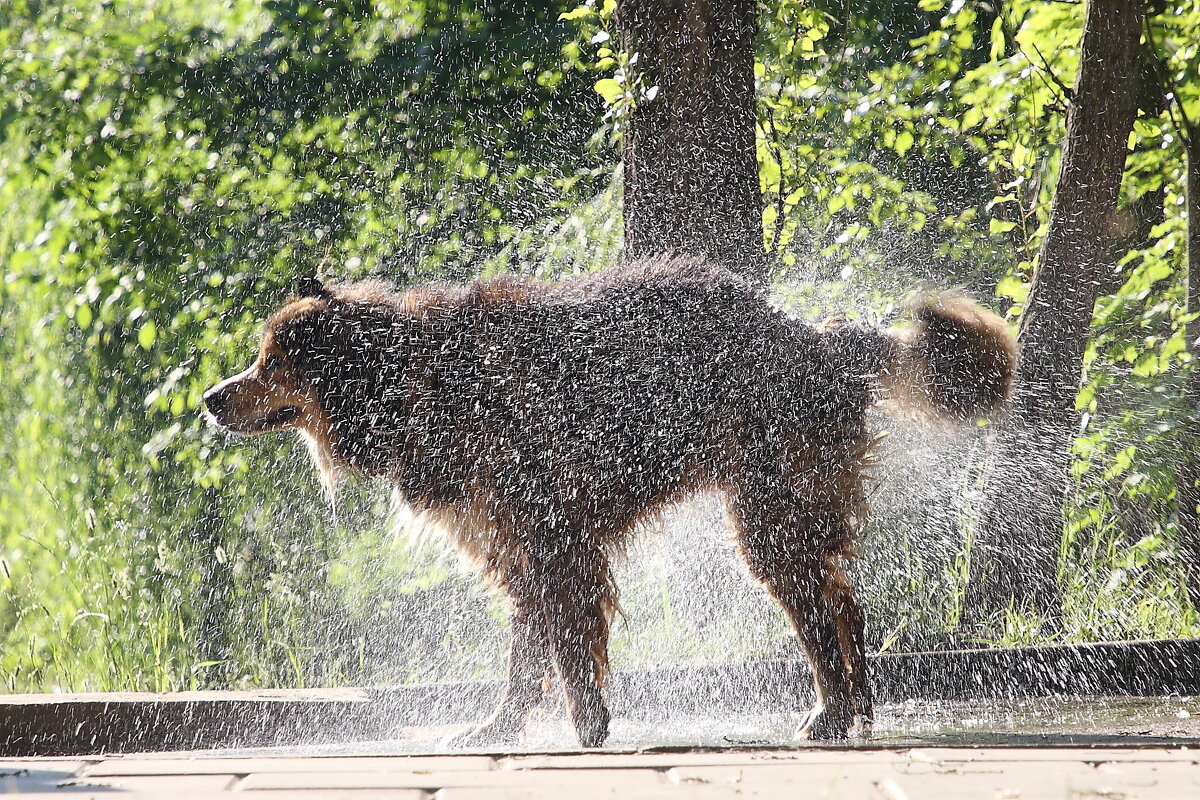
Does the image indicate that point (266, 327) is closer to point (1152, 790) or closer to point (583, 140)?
point (1152, 790)

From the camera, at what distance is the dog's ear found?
3.57m

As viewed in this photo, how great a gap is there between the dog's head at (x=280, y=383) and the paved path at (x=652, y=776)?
185 centimetres

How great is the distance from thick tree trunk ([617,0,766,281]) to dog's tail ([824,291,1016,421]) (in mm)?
762

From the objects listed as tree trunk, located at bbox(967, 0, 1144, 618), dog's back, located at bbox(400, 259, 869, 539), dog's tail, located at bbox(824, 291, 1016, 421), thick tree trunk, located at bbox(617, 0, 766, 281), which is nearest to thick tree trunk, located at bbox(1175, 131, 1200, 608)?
tree trunk, located at bbox(967, 0, 1144, 618)

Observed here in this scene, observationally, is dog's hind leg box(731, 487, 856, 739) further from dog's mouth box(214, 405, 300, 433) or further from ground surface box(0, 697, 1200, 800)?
dog's mouth box(214, 405, 300, 433)

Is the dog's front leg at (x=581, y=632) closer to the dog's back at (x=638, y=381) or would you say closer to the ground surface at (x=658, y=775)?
the dog's back at (x=638, y=381)

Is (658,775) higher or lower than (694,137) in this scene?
lower

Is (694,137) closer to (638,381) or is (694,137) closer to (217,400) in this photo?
(638,381)

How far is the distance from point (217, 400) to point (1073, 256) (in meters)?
3.51

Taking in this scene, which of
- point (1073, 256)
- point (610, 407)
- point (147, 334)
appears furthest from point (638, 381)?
point (147, 334)

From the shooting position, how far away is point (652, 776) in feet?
5.36

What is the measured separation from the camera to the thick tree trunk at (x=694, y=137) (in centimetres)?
428

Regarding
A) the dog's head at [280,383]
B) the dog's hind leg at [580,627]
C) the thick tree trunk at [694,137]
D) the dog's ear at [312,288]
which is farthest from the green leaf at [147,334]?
the dog's hind leg at [580,627]

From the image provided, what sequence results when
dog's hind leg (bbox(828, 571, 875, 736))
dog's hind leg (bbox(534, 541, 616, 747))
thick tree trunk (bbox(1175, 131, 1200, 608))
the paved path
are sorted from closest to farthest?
the paved path < dog's hind leg (bbox(534, 541, 616, 747)) < dog's hind leg (bbox(828, 571, 875, 736)) < thick tree trunk (bbox(1175, 131, 1200, 608))
